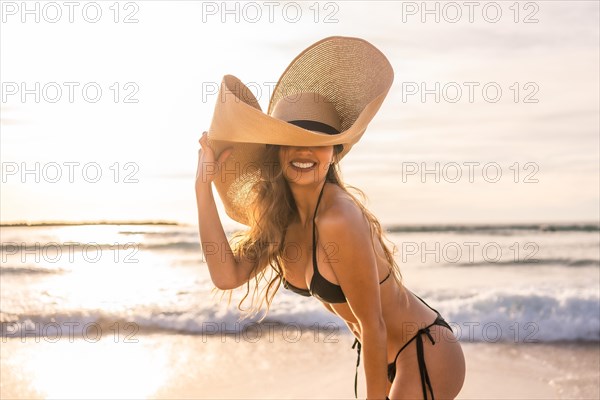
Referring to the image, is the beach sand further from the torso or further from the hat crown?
the hat crown

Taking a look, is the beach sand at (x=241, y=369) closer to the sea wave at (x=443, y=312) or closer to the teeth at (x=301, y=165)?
the sea wave at (x=443, y=312)

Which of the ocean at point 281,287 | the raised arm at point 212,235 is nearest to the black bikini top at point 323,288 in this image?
the raised arm at point 212,235

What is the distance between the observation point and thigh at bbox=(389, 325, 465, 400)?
9.33ft

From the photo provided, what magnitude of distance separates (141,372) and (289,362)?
123cm

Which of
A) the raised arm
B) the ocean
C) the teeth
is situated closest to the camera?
the teeth

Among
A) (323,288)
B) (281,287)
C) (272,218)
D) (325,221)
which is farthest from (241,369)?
(281,287)

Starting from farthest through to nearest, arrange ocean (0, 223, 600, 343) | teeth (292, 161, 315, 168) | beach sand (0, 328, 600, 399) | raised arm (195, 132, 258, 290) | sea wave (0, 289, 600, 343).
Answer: ocean (0, 223, 600, 343)
sea wave (0, 289, 600, 343)
beach sand (0, 328, 600, 399)
raised arm (195, 132, 258, 290)
teeth (292, 161, 315, 168)

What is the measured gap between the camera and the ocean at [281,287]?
9.12 meters

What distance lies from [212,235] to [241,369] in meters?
4.09

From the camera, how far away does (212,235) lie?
113 inches

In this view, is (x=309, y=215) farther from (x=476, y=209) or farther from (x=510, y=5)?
(x=476, y=209)

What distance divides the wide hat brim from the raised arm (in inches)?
3.5

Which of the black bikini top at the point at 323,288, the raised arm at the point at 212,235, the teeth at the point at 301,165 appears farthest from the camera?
the raised arm at the point at 212,235

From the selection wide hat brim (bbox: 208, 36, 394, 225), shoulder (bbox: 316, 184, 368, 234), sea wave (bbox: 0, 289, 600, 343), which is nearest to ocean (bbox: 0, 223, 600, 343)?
sea wave (bbox: 0, 289, 600, 343)
